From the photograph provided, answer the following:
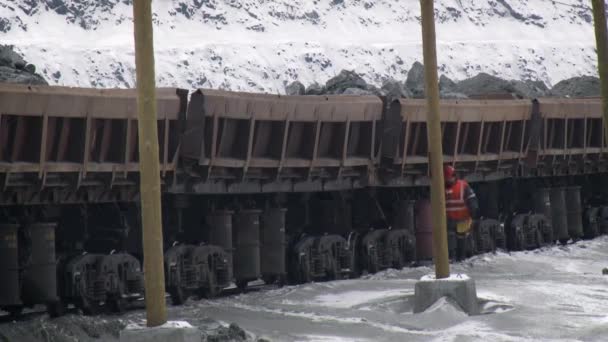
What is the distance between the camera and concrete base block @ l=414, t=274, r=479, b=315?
19875 mm

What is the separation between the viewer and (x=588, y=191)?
132 ft

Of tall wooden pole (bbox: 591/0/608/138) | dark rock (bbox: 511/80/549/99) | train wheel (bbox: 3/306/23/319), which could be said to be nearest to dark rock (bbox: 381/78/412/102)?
dark rock (bbox: 511/80/549/99)

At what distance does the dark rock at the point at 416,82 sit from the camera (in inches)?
1385

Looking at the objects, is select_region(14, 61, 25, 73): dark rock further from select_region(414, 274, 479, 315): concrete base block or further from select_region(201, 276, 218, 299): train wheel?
select_region(414, 274, 479, 315): concrete base block

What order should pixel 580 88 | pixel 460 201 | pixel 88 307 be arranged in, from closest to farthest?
pixel 88 307 < pixel 460 201 < pixel 580 88

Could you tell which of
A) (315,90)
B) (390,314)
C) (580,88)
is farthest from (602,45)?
(580,88)

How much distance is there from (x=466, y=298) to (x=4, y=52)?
9.29 meters

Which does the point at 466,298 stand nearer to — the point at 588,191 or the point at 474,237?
the point at 474,237

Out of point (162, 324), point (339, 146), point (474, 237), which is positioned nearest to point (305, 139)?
point (339, 146)

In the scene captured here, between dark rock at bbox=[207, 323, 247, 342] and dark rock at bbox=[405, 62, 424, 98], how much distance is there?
17.4 metres

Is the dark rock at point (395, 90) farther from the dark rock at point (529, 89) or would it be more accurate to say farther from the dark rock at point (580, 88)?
the dark rock at point (580, 88)

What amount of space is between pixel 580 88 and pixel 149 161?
31.9 m

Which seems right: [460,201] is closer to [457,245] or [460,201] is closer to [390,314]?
[390,314]

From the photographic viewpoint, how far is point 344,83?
32.6 metres
